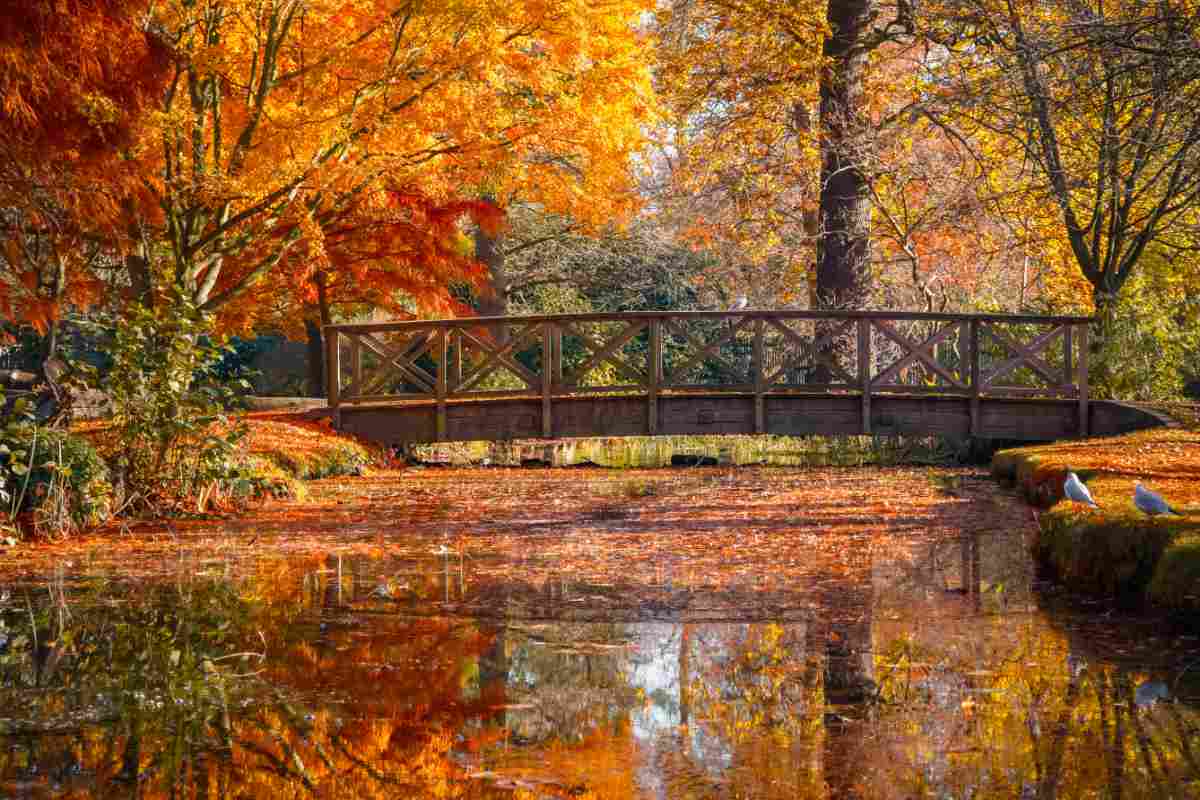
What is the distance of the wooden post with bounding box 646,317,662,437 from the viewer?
Answer: 51.0 feet

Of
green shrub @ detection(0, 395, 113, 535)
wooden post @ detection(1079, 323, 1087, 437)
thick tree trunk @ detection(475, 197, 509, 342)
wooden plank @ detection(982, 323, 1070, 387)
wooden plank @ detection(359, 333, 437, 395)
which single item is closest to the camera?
green shrub @ detection(0, 395, 113, 535)

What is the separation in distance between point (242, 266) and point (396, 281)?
213 centimetres

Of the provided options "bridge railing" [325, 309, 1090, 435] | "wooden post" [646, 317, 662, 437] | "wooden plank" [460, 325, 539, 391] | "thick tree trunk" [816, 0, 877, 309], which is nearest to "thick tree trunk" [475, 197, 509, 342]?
"bridge railing" [325, 309, 1090, 435]

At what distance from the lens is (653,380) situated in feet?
51.1

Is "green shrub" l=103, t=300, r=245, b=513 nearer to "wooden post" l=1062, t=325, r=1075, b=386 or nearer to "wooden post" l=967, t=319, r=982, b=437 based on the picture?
"wooden post" l=967, t=319, r=982, b=437

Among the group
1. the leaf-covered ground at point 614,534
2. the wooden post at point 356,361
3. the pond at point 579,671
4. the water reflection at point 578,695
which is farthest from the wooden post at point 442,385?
the water reflection at point 578,695

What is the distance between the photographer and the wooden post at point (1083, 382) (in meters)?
15.1

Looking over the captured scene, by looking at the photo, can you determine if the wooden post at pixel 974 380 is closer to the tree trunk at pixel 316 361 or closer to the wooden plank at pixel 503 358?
the wooden plank at pixel 503 358

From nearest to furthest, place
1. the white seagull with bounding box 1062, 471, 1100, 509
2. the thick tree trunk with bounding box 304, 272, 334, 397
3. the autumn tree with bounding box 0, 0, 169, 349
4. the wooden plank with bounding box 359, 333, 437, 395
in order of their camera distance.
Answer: the white seagull with bounding box 1062, 471, 1100, 509, the autumn tree with bounding box 0, 0, 169, 349, the wooden plank with bounding box 359, 333, 437, 395, the thick tree trunk with bounding box 304, 272, 334, 397

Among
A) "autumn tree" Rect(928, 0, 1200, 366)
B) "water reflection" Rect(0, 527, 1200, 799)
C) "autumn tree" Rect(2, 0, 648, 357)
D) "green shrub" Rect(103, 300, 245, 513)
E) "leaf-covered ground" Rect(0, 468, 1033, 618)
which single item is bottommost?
"water reflection" Rect(0, 527, 1200, 799)

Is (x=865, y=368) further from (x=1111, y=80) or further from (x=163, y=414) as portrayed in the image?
(x=163, y=414)

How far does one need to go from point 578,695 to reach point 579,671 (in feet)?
1.18

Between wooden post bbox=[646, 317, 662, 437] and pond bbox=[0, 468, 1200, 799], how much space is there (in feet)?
20.6

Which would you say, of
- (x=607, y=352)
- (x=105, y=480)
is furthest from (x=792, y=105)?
(x=105, y=480)
